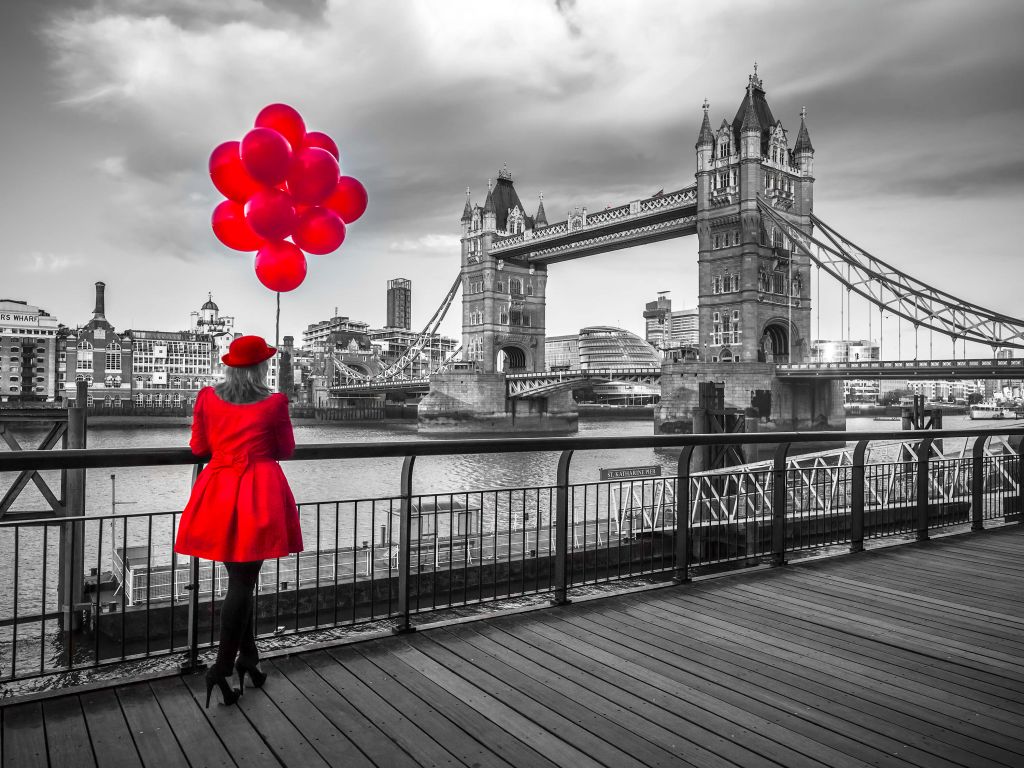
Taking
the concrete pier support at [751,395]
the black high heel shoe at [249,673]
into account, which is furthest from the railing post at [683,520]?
the concrete pier support at [751,395]

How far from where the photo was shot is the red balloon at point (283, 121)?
4246 mm

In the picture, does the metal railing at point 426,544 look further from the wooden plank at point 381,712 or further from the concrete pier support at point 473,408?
the concrete pier support at point 473,408

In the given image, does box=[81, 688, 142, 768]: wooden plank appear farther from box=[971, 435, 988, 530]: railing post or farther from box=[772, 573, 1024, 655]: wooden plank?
box=[971, 435, 988, 530]: railing post

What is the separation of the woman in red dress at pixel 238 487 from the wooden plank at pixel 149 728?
0.21 metres

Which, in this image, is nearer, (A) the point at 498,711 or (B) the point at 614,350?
(A) the point at 498,711

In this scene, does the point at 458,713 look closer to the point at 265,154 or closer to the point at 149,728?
the point at 149,728

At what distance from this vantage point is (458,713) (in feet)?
9.27

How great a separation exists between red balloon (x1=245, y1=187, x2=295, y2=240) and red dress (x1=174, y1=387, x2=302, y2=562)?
1.67 metres

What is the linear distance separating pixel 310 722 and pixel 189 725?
0.42 m

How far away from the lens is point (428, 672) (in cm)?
323

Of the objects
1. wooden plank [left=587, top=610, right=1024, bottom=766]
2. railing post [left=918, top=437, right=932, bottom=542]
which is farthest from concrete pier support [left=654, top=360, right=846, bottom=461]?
wooden plank [left=587, top=610, right=1024, bottom=766]

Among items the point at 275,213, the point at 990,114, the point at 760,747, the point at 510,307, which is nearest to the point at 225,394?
the point at 275,213

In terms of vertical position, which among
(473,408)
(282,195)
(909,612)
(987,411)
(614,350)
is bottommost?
(987,411)

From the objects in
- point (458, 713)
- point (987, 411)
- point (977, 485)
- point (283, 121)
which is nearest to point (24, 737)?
point (458, 713)
